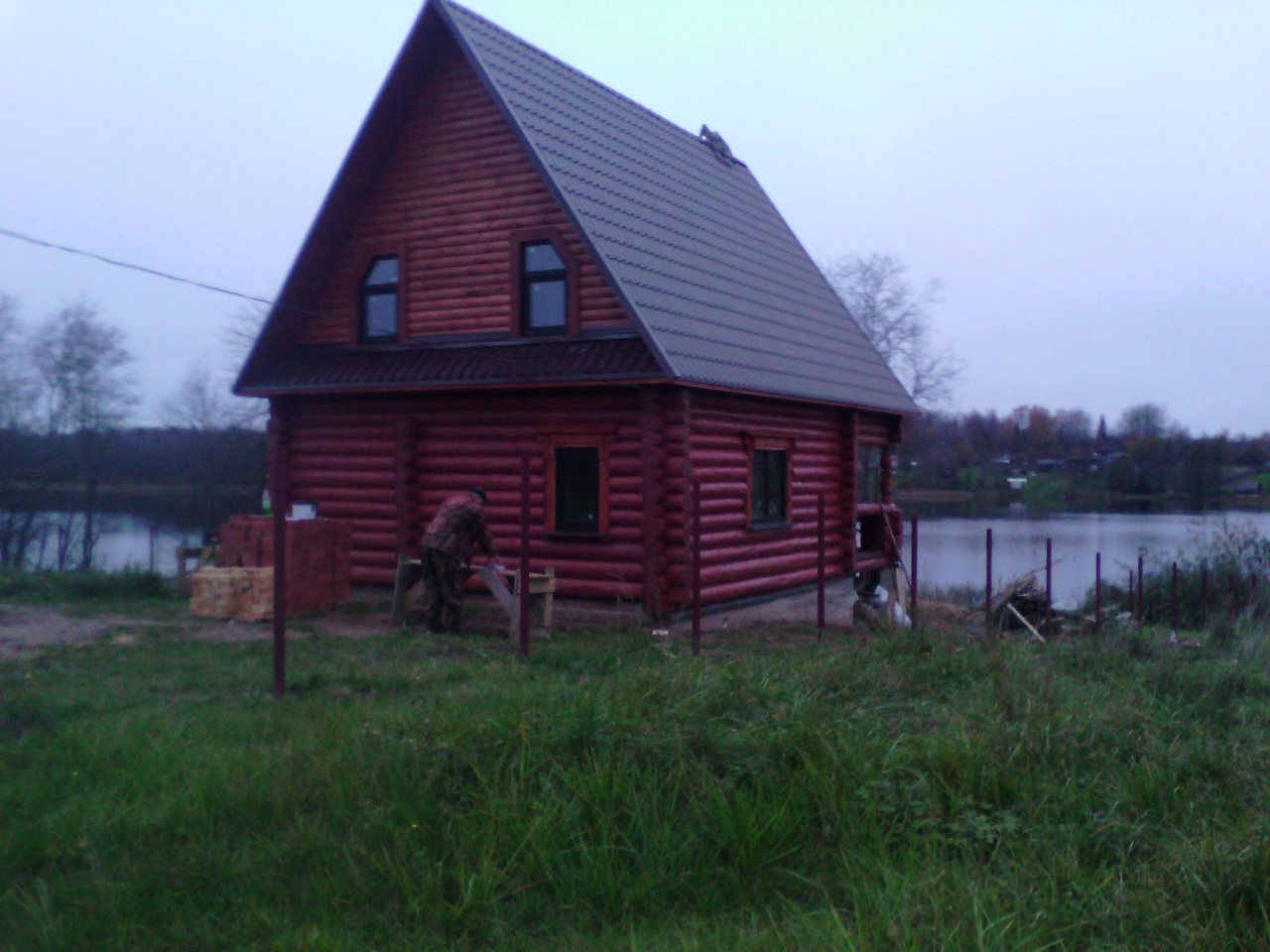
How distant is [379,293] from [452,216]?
1.67 metres


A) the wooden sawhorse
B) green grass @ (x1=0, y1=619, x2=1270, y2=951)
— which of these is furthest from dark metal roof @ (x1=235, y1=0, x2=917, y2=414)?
green grass @ (x1=0, y1=619, x2=1270, y2=951)

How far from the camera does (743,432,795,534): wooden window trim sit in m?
15.5

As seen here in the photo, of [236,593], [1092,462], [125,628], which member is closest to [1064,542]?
[1092,462]

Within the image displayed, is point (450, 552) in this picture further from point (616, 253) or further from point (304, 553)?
point (616, 253)

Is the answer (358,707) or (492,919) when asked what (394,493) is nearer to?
(358,707)

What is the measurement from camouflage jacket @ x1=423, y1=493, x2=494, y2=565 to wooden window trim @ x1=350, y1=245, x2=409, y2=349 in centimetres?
414

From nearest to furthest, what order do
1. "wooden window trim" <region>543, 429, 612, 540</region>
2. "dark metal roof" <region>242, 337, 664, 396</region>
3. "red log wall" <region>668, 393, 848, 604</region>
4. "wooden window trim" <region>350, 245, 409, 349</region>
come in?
"dark metal roof" <region>242, 337, 664, 396</region>, "wooden window trim" <region>543, 429, 612, 540</region>, "red log wall" <region>668, 393, 848, 604</region>, "wooden window trim" <region>350, 245, 409, 349</region>

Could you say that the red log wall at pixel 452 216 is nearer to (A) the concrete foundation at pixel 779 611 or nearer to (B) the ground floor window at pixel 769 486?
(B) the ground floor window at pixel 769 486

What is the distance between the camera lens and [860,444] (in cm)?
1986

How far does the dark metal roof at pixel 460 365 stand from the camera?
13.7 meters

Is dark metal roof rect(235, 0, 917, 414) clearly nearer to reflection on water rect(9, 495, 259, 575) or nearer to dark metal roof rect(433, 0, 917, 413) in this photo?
dark metal roof rect(433, 0, 917, 413)

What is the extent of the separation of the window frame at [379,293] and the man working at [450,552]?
419 cm

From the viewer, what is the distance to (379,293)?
16.4m

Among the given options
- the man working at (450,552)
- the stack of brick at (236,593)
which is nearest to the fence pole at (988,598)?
the man working at (450,552)
